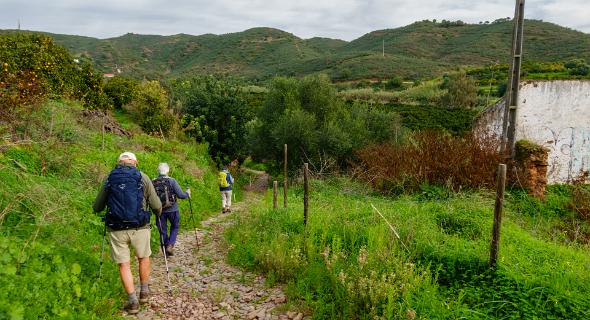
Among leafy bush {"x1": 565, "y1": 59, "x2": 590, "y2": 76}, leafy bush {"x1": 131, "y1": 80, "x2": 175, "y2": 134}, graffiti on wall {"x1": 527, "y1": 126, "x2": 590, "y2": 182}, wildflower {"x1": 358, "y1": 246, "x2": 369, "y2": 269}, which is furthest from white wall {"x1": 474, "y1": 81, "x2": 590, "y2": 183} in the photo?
leafy bush {"x1": 565, "y1": 59, "x2": 590, "y2": 76}

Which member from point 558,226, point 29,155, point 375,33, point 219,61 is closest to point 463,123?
point 558,226

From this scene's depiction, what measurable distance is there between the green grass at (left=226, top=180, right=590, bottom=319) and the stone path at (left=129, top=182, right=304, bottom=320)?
300 mm

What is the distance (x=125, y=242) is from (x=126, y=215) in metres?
0.42

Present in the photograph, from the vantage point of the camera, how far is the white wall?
13156 mm

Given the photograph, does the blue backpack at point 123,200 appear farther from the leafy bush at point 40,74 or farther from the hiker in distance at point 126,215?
the leafy bush at point 40,74

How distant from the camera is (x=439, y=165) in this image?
11.0 metres

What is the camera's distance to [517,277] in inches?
190

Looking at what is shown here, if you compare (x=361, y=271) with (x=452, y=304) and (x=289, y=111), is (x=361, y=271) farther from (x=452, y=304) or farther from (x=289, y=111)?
(x=289, y=111)

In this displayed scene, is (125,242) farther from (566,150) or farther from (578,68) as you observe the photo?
(578,68)

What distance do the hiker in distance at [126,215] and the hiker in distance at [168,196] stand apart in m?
1.52

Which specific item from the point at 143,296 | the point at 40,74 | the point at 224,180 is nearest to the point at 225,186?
the point at 224,180

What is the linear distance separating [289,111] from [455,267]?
16.4m

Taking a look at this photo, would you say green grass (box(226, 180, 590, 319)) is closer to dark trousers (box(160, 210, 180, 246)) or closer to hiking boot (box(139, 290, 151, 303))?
dark trousers (box(160, 210, 180, 246))

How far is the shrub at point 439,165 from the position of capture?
10.7m
